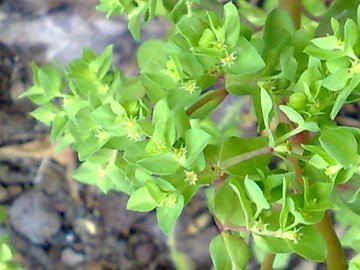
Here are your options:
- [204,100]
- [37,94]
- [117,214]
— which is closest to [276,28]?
[204,100]

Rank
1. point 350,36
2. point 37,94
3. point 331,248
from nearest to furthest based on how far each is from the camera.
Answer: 1. point 350,36
2. point 331,248
3. point 37,94

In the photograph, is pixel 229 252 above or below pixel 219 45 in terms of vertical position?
below

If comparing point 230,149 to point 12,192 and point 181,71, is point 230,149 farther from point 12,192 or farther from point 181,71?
point 12,192

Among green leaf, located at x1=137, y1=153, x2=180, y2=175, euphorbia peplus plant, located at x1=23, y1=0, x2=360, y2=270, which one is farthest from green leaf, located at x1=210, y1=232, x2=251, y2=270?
green leaf, located at x1=137, y1=153, x2=180, y2=175

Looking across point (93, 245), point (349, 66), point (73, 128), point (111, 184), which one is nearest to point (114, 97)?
point (73, 128)

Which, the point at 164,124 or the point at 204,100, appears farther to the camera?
the point at 204,100

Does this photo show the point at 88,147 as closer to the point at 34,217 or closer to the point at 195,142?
the point at 195,142
